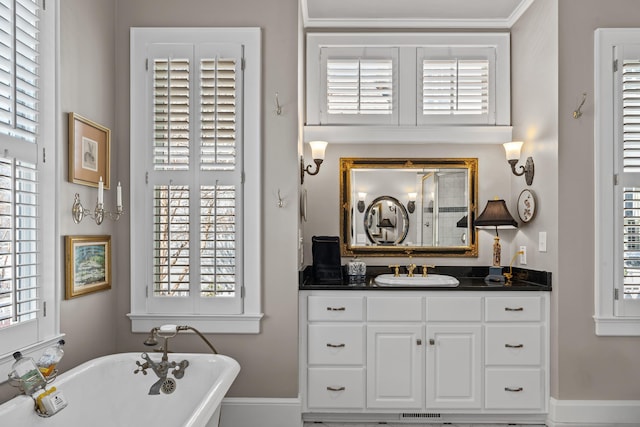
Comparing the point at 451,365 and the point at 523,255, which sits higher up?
the point at 523,255

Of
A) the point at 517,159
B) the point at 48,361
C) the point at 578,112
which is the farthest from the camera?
the point at 517,159

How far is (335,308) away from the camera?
10.5ft

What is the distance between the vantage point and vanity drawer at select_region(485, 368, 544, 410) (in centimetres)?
316

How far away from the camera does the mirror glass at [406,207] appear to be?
3844 millimetres

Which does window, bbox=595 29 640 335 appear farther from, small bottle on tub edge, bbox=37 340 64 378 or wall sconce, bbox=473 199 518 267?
small bottle on tub edge, bbox=37 340 64 378

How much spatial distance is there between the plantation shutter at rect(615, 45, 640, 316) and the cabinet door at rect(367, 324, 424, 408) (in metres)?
1.31

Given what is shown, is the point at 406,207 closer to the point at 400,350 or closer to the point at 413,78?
the point at 413,78

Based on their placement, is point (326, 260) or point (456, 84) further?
point (456, 84)

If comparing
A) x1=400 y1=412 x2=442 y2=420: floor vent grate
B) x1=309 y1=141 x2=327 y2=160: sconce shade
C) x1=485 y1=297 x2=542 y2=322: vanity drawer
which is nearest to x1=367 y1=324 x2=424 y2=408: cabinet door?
x1=400 y1=412 x2=442 y2=420: floor vent grate

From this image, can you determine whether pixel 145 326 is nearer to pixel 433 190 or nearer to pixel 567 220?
pixel 433 190

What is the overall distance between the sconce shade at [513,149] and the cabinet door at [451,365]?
127 cm

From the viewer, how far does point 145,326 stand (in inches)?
123

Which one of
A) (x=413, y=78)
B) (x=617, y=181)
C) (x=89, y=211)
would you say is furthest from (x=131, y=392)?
(x=617, y=181)

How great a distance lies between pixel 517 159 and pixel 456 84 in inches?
29.0
